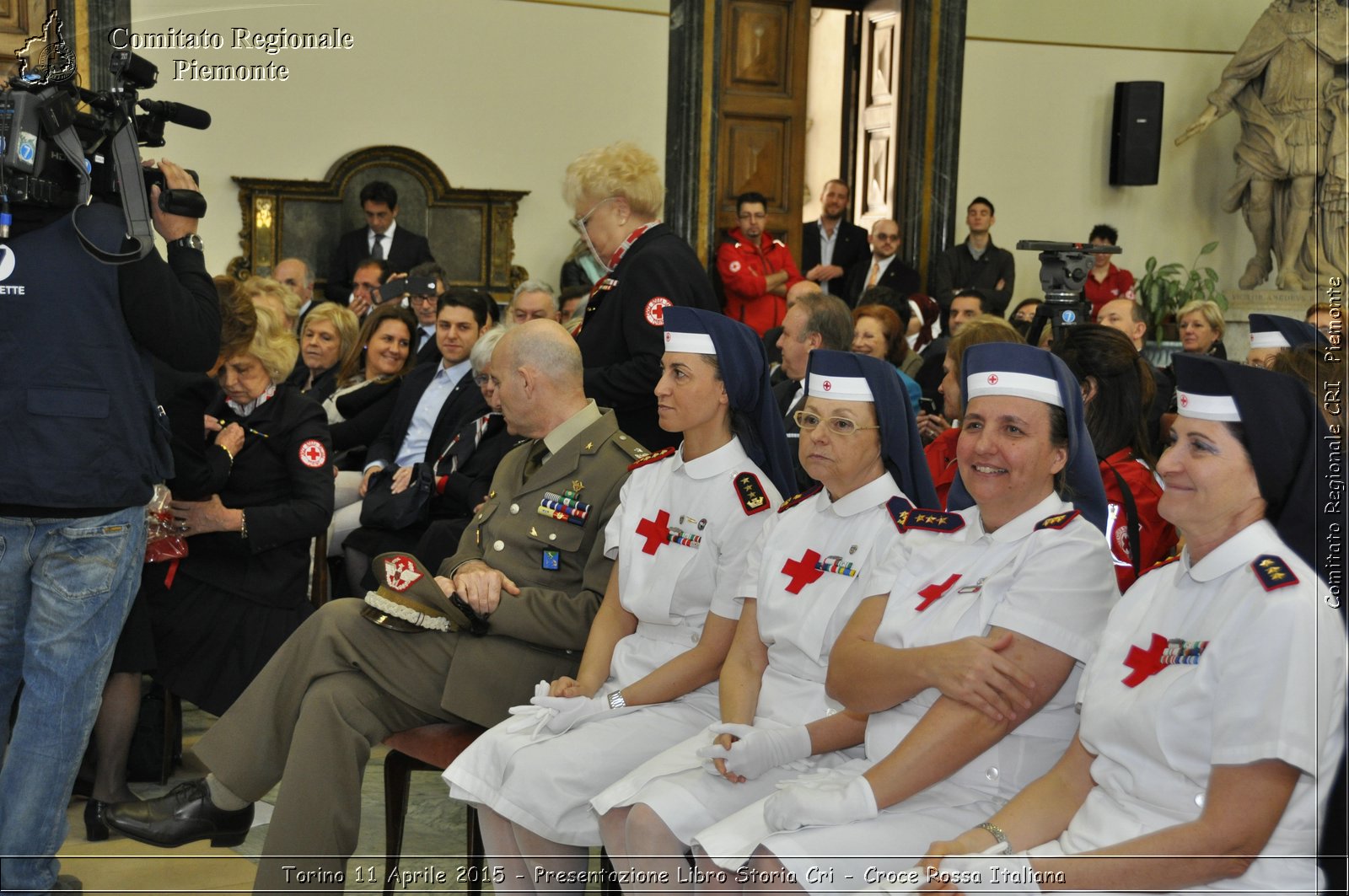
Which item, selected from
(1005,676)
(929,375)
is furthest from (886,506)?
(929,375)

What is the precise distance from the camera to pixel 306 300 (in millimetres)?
7949

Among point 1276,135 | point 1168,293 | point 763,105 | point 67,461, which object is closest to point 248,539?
point 67,461

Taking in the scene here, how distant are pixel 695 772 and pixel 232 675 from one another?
6.14 feet

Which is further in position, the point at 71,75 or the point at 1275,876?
the point at 71,75

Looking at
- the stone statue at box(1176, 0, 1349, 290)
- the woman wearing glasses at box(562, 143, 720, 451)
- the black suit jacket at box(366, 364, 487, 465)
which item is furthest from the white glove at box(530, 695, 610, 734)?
the stone statue at box(1176, 0, 1349, 290)

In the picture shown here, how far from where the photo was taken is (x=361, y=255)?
8664 millimetres

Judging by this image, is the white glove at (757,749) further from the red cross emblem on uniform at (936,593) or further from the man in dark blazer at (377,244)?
the man in dark blazer at (377,244)

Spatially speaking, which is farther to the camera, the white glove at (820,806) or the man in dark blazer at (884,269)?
the man in dark blazer at (884,269)

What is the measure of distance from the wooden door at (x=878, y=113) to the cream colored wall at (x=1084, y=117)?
0.55 metres

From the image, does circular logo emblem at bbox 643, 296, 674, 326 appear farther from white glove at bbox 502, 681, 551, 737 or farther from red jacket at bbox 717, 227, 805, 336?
red jacket at bbox 717, 227, 805, 336

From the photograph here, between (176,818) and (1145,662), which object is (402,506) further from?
(1145,662)

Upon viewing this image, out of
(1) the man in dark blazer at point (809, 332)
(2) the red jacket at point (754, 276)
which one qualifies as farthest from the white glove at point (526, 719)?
(2) the red jacket at point (754, 276)

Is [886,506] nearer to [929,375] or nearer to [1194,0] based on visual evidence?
[929,375]

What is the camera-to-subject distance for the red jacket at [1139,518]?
2836 millimetres
